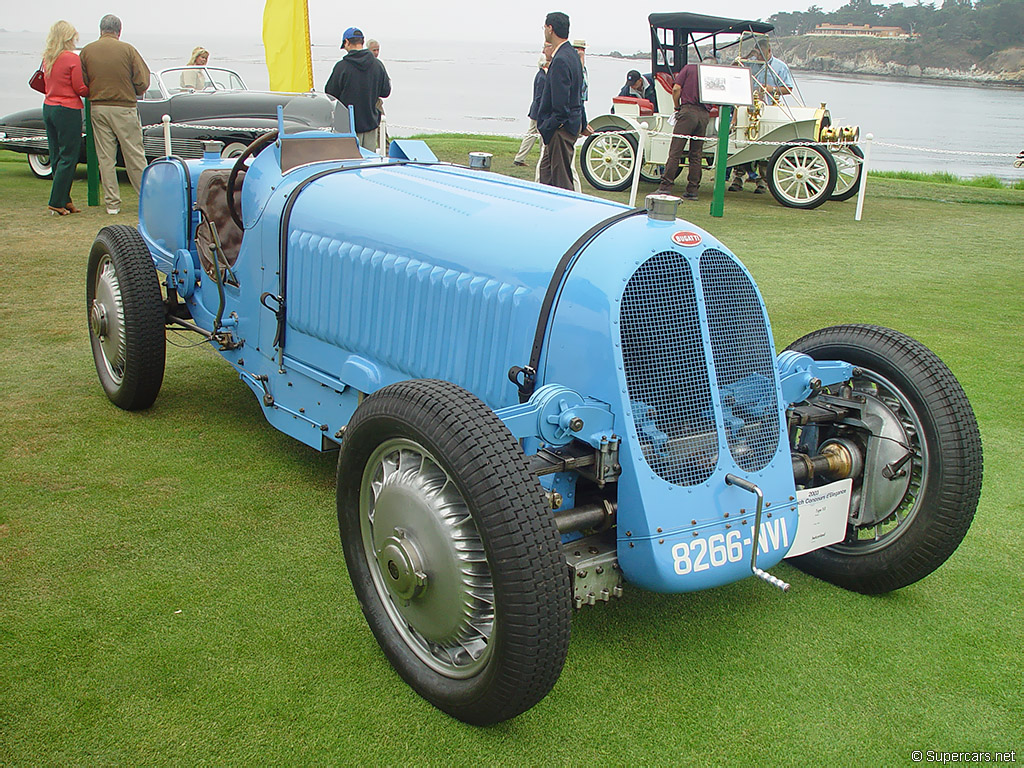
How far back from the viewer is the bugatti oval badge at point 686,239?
2641 millimetres

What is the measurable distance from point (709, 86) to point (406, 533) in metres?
9.23

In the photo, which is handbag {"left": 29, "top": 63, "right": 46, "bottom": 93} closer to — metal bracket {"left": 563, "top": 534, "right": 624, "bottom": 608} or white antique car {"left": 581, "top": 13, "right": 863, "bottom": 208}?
white antique car {"left": 581, "top": 13, "right": 863, "bottom": 208}

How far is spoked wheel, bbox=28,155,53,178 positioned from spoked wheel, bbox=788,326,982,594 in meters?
11.2

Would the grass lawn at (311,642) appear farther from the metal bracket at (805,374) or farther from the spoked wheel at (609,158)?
the spoked wheel at (609,158)

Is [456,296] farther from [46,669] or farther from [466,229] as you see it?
[46,669]

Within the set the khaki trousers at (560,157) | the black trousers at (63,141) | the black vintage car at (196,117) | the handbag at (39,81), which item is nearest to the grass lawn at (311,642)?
the khaki trousers at (560,157)

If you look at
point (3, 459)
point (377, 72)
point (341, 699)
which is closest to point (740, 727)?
point (341, 699)

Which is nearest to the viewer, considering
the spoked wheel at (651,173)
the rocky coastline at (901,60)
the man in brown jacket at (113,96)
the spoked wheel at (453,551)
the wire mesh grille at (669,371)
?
the spoked wheel at (453,551)

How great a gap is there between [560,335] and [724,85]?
8903mm

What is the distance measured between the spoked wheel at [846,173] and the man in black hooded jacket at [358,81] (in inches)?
246

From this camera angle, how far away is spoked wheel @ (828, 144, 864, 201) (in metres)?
12.0

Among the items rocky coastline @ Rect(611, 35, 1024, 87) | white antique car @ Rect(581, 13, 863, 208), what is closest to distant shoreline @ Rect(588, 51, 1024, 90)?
rocky coastline @ Rect(611, 35, 1024, 87)

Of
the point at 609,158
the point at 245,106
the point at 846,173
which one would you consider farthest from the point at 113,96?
the point at 846,173

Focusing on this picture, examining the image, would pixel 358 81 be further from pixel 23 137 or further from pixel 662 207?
pixel 662 207
